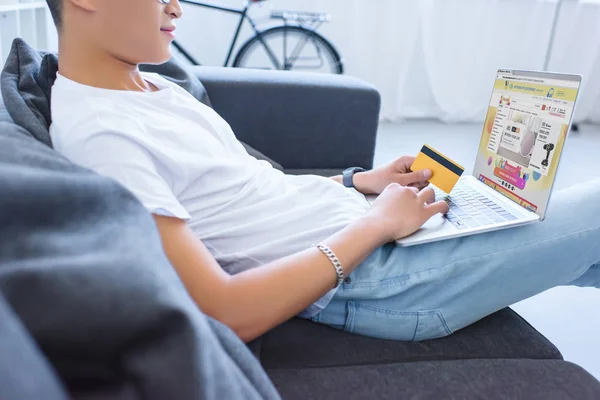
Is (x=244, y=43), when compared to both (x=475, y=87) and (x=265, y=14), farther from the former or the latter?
(x=475, y=87)

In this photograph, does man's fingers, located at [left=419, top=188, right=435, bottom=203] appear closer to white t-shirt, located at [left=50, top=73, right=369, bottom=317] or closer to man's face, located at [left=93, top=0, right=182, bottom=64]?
white t-shirt, located at [left=50, top=73, right=369, bottom=317]

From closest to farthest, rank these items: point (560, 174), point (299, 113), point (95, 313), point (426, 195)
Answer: point (95, 313) < point (426, 195) < point (299, 113) < point (560, 174)

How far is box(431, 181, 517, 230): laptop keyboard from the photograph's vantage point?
814mm

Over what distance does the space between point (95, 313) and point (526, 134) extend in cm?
77

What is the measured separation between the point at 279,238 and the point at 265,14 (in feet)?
8.71

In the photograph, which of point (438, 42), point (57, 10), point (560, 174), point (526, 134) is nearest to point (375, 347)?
point (526, 134)

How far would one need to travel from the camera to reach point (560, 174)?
2459 millimetres

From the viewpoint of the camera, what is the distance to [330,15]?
10.2ft

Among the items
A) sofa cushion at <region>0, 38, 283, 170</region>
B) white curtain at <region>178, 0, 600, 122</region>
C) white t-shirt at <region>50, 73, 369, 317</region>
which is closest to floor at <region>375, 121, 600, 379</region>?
white curtain at <region>178, 0, 600, 122</region>

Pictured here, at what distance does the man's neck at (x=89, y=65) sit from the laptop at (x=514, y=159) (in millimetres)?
529

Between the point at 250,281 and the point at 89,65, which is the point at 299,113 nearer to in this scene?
the point at 89,65

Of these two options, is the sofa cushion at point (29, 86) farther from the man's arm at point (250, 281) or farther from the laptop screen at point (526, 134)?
the laptop screen at point (526, 134)

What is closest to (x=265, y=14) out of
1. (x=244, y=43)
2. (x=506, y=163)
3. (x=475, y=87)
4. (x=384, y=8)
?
(x=244, y=43)

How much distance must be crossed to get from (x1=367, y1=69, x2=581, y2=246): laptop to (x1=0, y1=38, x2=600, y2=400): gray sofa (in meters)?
0.18
